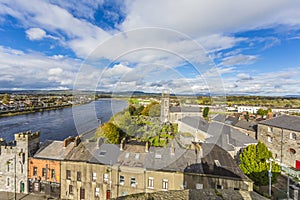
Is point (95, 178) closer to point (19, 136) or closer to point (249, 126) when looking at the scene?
point (19, 136)

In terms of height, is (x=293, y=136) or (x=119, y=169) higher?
(x=293, y=136)

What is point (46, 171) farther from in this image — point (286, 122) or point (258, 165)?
point (286, 122)

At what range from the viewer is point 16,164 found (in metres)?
16.6

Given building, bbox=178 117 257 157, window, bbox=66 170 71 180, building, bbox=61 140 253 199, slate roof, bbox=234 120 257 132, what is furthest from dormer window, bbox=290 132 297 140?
window, bbox=66 170 71 180

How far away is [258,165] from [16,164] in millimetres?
20568

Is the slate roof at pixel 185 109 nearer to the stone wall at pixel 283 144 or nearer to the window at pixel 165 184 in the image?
the stone wall at pixel 283 144

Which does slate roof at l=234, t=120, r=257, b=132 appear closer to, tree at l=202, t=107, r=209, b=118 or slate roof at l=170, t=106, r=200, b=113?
slate roof at l=170, t=106, r=200, b=113

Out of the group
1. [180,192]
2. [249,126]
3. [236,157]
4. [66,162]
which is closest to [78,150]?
[66,162]

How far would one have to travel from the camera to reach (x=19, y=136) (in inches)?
651

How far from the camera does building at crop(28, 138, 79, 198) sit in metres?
16.0

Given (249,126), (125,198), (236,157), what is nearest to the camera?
(125,198)

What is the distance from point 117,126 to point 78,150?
10844 mm

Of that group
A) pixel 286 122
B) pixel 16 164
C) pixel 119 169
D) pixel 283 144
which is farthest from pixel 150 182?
pixel 286 122

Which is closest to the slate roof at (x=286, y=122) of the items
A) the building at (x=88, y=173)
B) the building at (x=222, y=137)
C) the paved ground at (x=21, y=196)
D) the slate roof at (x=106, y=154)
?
the building at (x=222, y=137)
